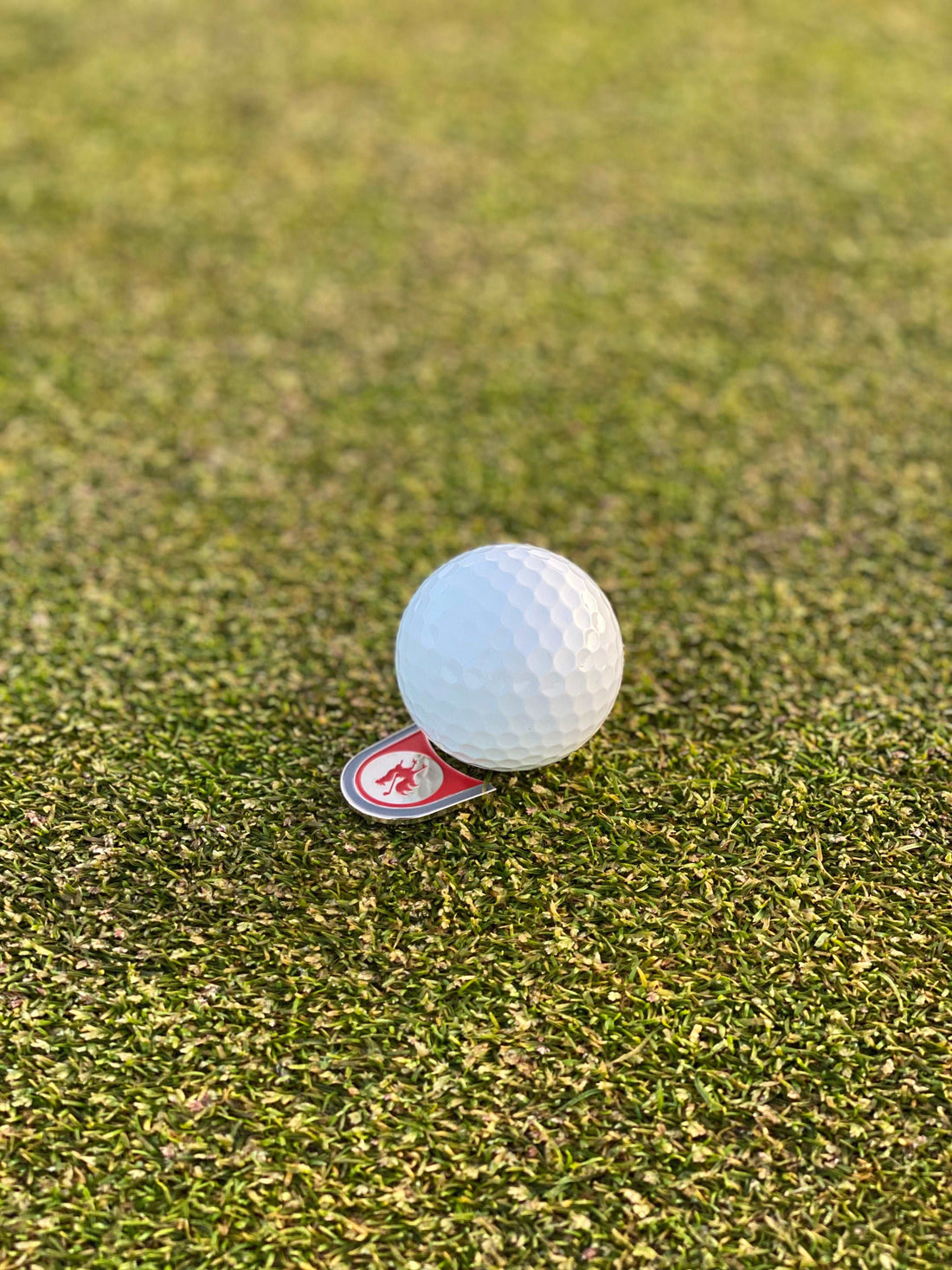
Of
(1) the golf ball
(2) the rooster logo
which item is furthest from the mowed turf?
(1) the golf ball

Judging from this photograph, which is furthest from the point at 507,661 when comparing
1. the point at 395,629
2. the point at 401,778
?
the point at 395,629

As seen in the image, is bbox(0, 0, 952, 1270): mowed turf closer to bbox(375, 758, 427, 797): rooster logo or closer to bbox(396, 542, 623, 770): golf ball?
bbox(375, 758, 427, 797): rooster logo

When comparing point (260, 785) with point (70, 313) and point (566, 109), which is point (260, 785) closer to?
point (70, 313)

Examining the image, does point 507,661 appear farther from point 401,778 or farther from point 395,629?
point 395,629

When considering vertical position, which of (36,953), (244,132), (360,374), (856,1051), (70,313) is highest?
(244,132)

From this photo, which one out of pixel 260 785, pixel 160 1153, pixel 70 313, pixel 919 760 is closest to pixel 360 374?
pixel 70 313

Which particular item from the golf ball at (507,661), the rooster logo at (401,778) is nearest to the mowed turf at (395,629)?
the rooster logo at (401,778)
